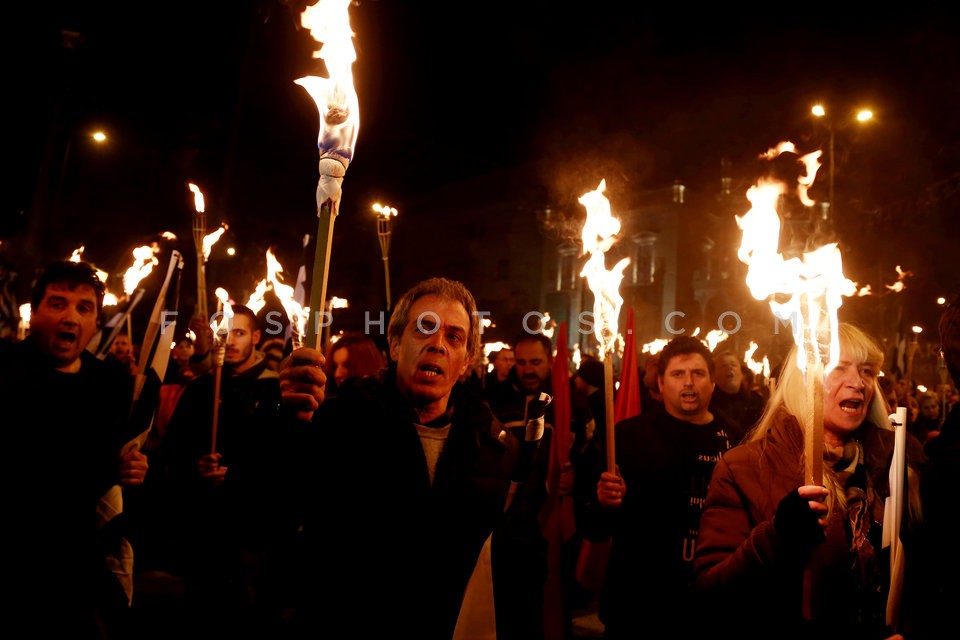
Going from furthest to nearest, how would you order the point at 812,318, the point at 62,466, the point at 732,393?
1. the point at 732,393
2. the point at 62,466
3. the point at 812,318

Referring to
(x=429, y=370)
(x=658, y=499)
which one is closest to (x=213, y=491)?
(x=429, y=370)

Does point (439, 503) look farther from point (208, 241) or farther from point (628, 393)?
point (208, 241)

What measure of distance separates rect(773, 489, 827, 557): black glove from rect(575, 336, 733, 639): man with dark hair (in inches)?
62.9

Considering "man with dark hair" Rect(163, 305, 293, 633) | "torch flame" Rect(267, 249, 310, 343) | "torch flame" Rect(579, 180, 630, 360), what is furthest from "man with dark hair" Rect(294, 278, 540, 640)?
"torch flame" Rect(579, 180, 630, 360)

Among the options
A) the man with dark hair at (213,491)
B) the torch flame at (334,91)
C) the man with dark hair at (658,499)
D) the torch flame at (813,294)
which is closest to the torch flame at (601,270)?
the man with dark hair at (658,499)

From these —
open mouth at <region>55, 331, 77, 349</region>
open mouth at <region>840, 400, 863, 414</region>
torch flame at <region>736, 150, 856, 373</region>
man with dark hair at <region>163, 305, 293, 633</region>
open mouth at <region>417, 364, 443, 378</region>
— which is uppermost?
torch flame at <region>736, 150, 856, 373</region>

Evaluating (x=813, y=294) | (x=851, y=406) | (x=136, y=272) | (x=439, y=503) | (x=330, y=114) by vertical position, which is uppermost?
(x=136, y=272)

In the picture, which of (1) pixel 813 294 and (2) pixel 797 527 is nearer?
(2) pixel 797 527

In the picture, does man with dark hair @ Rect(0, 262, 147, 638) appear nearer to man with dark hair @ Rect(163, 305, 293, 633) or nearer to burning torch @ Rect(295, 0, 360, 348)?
man with dark hair @ Rect(163, 305, 293, 633)

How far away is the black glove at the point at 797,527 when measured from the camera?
2.25 metres

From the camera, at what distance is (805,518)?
7.39ft

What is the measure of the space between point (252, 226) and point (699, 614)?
32.1m

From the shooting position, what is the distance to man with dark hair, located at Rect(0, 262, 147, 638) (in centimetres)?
306

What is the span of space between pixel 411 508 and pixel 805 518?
55.8 inches
